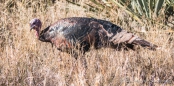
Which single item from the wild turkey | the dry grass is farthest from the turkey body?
the dry grass

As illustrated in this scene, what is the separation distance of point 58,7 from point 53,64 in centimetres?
259

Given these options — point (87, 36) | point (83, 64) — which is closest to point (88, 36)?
point (87, 36)

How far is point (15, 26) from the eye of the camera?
666 cm

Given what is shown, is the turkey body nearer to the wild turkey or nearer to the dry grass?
the wild turkey

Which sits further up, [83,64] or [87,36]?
[87,36]

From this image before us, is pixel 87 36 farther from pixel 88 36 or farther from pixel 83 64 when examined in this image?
pixel 83 64

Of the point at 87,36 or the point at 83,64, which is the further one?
the point at 87,36

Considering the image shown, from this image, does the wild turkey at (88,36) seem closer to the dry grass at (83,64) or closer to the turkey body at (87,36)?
the turkey body at (87,36)

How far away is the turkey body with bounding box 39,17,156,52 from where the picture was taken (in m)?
5.16

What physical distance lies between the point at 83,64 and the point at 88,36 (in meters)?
0.49

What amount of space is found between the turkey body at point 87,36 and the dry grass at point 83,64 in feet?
0.38

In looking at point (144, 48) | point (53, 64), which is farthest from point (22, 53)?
point (144, 48)

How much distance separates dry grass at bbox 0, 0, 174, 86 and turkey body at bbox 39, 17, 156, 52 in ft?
0.38

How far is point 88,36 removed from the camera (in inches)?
203
